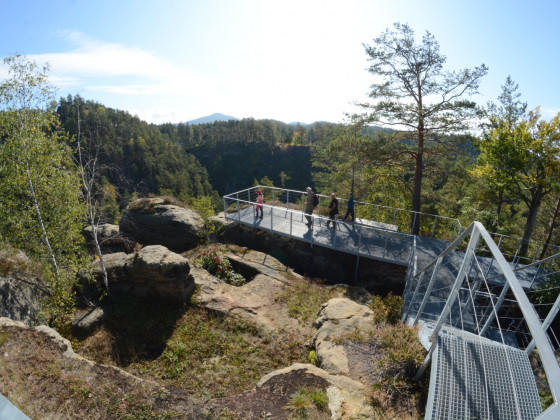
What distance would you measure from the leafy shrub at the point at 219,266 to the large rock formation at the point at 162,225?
2453 millimetres

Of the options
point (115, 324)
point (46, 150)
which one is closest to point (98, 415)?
point (115, 324)

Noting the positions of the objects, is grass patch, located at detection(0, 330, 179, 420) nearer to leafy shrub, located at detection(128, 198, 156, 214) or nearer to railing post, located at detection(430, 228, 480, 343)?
railing post, located at detection(430, 228, 480, 343)

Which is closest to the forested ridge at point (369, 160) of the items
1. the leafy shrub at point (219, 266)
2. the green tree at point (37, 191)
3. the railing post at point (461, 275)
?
the green tree at point (37, 191)

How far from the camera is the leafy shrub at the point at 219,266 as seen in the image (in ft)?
38.7

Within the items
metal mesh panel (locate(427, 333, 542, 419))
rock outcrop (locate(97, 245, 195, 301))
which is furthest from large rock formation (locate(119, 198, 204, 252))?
metal mesh panel (locate(427, 333, 542, 419))

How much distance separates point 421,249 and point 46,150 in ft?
42.8

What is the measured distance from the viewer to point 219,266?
39.7ft

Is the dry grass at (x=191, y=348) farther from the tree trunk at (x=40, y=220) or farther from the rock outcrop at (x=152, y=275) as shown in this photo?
the tree trunk at (x=40, y=220)

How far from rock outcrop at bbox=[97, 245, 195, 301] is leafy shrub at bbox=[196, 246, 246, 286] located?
6.52 ft

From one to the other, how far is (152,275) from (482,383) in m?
8.70

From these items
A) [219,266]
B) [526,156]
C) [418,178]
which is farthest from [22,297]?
[526,156]

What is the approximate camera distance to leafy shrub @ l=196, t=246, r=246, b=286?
11.8 metres

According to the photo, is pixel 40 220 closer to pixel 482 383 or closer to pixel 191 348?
pixel 191 348

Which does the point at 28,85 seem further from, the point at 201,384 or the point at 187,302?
the point at 201,384
